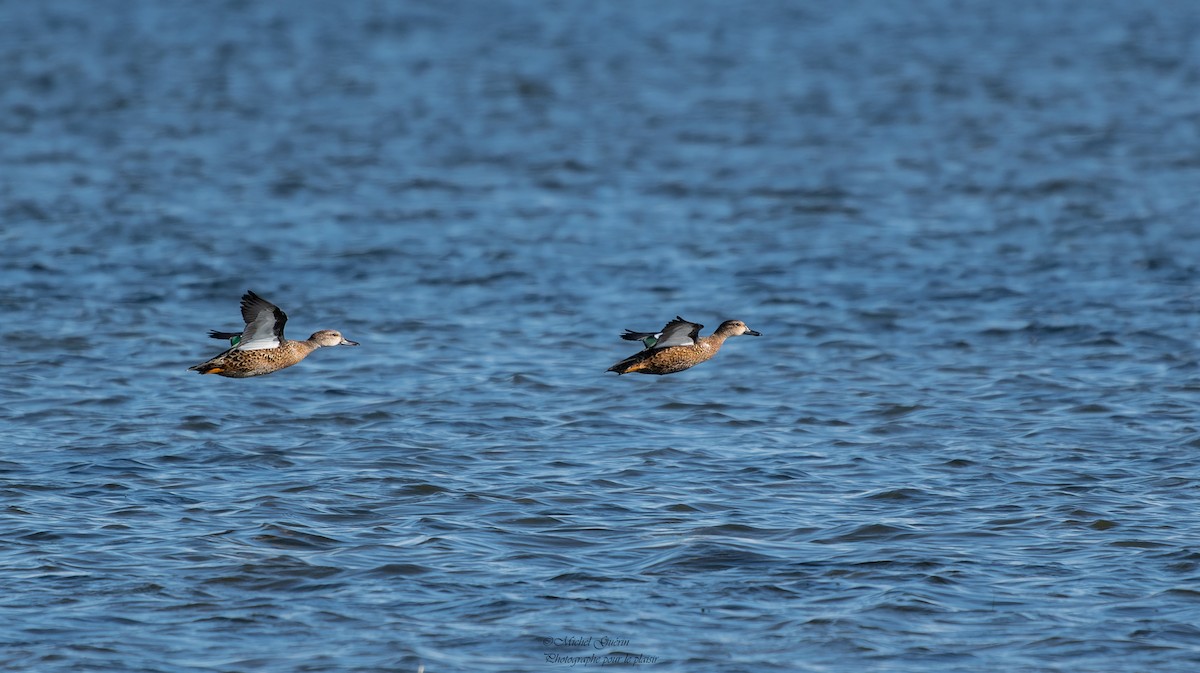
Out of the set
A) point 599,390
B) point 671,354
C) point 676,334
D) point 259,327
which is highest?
point 259,327

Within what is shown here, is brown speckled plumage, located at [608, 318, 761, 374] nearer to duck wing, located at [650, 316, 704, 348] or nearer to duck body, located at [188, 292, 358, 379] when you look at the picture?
duck wing, located at [650, 316, 704, 348]

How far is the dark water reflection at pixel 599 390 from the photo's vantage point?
34.7 feet

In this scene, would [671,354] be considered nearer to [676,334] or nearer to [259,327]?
[676,334]

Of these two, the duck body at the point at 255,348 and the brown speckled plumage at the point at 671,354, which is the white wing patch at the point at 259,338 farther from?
the brown speckled plumage at the point at 671,354

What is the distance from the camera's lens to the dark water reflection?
10.6m

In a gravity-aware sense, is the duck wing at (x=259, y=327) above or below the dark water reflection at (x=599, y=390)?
above

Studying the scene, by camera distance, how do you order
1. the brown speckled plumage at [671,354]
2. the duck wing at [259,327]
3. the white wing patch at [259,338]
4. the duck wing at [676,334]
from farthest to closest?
the white wing patch at [259,338] < the duck wing at [259,327] < the brown speckled plumage at [671,354] < the duck wing at [676,334]

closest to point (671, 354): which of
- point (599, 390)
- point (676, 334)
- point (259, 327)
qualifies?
point (676, 334)

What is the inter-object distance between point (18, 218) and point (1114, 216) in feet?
54.2

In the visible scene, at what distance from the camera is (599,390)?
1678cm

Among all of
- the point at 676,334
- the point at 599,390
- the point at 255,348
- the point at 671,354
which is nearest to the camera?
the point at 676,334

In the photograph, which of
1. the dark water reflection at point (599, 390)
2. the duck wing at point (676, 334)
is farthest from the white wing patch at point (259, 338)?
the duck wing at point (676, 334)

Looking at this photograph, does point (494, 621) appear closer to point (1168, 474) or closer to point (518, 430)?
point (518, 430)

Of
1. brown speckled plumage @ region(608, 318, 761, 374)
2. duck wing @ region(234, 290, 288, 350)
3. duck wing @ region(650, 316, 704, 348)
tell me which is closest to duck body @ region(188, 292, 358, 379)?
duck wing @ region(234, 290, 288, 350)
